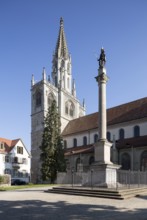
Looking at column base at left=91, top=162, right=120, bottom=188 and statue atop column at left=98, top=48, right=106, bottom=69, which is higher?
statue atop column at left=98, top=48, right=106, bottom=69

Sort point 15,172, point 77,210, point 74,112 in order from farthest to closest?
point 74,112 < point 15,172 < point 77,210

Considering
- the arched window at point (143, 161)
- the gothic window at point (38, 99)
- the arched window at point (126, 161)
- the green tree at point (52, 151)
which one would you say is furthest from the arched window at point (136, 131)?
the gothic window at point (38, 99)

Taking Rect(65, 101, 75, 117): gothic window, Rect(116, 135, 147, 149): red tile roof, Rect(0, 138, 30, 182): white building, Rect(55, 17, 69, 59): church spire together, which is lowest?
Rect(0, 138, 30, 182): white building

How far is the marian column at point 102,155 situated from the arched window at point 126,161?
57.9 feet

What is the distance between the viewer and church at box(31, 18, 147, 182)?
4044cm

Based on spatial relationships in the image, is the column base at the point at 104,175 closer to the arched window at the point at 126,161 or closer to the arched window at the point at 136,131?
the arched window at the point at 126,161

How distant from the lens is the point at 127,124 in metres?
43.9

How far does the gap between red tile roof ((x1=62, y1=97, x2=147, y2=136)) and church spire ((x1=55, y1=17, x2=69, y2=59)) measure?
2128 cm

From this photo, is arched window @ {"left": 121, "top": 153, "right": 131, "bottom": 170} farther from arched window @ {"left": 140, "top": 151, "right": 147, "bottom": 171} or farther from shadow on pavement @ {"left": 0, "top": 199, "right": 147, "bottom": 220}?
shadow on pavement @ {"left": 0, "top": 199, "right": 147, "bottom": 220}

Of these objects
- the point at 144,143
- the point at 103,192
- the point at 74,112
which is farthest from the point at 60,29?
the point at 103,192

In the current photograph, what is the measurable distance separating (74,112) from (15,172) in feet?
66.4

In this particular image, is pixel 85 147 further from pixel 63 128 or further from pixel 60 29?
pixel 60 29

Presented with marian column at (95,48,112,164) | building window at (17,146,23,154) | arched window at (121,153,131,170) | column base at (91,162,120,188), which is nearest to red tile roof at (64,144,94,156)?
arched window at (121,153,131,170)

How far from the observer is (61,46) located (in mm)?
72312
